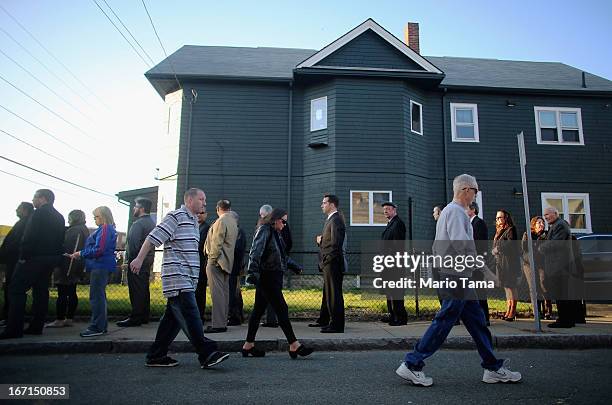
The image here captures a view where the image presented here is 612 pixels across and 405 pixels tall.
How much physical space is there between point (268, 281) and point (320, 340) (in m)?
1.38

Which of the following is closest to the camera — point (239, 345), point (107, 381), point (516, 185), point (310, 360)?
point (107, 381)

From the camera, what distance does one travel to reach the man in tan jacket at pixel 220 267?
6578 mm

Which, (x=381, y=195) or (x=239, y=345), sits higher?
(x=381, y=195)

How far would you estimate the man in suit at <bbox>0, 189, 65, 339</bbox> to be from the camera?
6.07 meters

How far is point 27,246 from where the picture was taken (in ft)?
20.3

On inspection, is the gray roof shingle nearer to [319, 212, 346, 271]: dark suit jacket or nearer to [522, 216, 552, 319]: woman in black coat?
[522, 216, 552, 319]: woman in black coat

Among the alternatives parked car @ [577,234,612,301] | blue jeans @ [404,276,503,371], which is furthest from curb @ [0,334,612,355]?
parked car @ [577,234,612,301]

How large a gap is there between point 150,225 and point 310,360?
376 cm

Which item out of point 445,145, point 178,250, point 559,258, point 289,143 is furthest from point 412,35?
point 178,250

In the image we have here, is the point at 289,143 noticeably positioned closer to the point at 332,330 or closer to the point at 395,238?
the point at 395,238

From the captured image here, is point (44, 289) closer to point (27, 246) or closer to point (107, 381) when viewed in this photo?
point (27, 246)

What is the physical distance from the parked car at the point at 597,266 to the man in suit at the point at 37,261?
11.4 m

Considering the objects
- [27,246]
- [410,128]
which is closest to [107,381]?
[27,246]

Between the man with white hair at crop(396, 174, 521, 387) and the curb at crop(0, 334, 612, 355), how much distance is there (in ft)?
6.13
